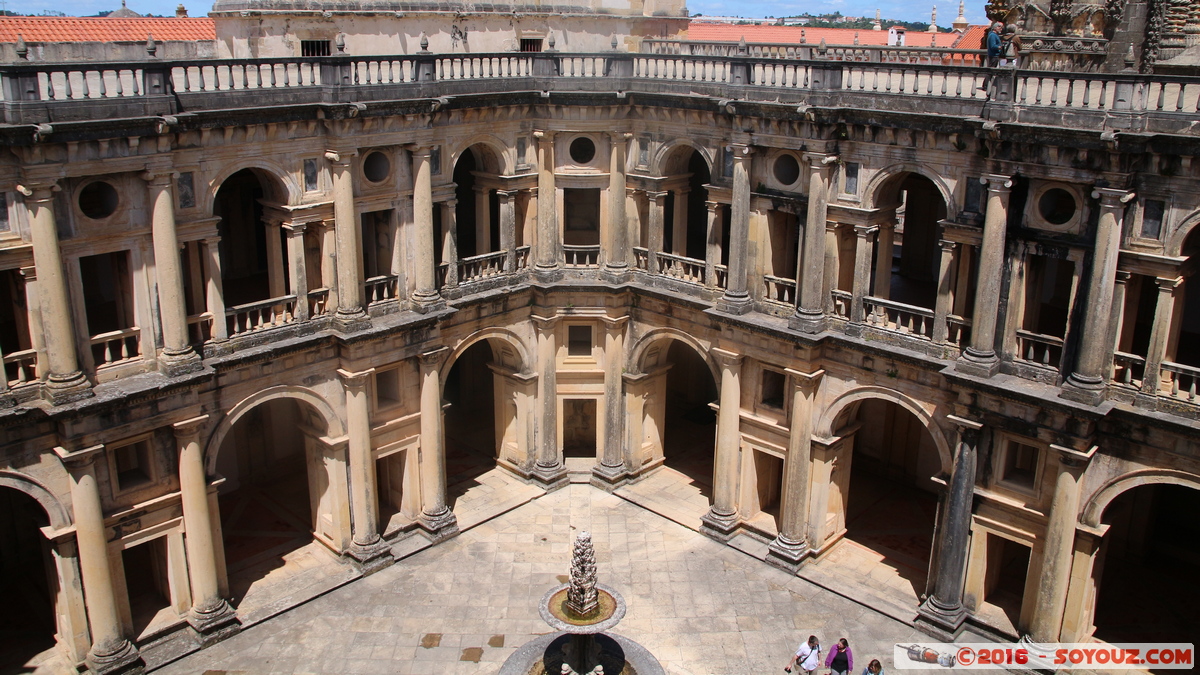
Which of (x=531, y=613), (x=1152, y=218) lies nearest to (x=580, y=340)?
(x=531, y=613)

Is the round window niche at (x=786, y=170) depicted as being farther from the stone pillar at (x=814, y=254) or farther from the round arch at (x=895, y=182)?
the round arch at (x=895, y=182)

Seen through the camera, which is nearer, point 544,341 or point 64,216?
point 64,216

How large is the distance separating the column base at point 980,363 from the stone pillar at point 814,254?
4609 mm

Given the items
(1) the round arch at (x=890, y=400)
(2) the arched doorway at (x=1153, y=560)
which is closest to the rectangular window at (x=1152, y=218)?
(1) the round arch at (x=890, y=400)

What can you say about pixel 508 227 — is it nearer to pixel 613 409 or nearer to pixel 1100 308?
pixel 613 409

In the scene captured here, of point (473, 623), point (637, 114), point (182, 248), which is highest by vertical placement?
point (637, 114)

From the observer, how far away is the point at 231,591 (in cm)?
2927

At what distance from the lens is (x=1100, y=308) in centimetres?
2386

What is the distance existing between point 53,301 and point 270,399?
663 centimetres

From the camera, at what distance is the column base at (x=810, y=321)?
29.3m

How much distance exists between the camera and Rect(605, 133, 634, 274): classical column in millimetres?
33406

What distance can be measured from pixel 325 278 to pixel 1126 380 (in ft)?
71.4

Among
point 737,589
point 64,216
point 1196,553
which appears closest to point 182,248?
point 64,216

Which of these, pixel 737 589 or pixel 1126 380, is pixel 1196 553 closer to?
pixel 1126 380
